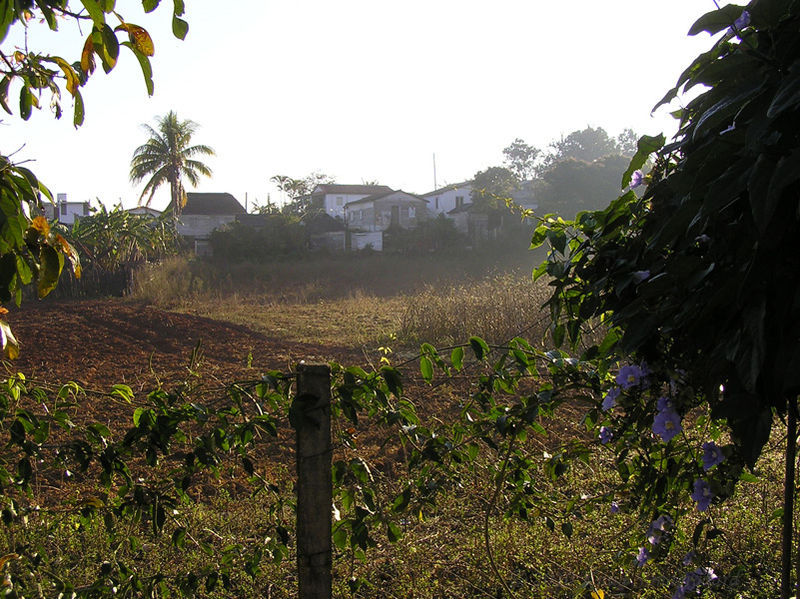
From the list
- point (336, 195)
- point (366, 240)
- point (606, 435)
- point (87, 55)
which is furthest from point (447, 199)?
point (87, 55)

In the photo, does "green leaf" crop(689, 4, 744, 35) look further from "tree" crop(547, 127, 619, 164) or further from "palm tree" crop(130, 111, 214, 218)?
"tree" crop(547, 127, 619, 164)

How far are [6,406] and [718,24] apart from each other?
1.96 meters

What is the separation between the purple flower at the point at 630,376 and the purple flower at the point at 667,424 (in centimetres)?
9

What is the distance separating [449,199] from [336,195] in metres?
8.43

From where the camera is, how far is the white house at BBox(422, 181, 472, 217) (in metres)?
41.6

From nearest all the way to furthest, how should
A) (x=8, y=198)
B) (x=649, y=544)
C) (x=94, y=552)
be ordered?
(x=8, y=198) < (x=649, y=544) < (x=94, y=552)

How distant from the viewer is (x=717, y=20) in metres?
1.13

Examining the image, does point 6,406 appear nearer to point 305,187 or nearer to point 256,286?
point 256,286

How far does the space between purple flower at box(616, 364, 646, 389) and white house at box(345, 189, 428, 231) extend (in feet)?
126

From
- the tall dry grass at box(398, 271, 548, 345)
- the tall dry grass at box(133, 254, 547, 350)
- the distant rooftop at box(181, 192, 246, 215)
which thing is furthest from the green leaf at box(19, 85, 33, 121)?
the distant rooftop at box(181, 192, 246, 215)

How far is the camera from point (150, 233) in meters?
20.2

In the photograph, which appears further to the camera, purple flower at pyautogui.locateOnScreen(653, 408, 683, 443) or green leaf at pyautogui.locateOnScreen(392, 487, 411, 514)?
green leaf at pyautogui.locateOnScreen(392, 487, 411, 514)

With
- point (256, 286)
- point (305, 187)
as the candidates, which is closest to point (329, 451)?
point (256, 286)

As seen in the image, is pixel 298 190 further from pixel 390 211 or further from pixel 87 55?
pixel 87 55
